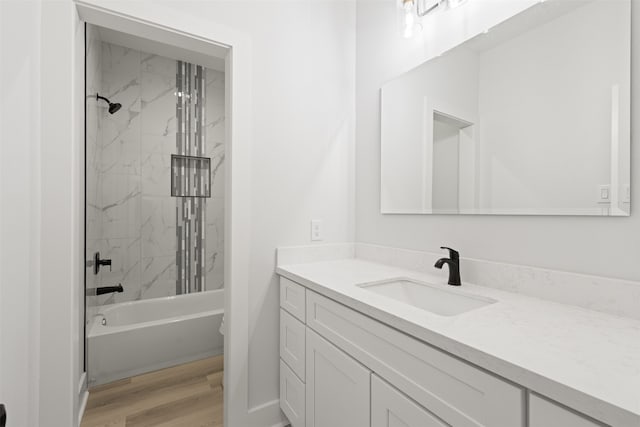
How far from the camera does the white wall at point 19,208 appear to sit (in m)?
0.71

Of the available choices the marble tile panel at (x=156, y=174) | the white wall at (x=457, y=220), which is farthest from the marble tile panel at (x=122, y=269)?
the white wall at (x=457, y=220)

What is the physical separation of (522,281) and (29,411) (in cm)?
182

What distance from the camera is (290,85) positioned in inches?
63.1

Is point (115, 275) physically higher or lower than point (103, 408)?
higher

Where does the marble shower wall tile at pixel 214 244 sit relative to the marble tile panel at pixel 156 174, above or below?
below

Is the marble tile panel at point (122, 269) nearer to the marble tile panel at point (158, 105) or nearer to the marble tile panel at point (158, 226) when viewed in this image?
the marble tile panel at point (158, 226)

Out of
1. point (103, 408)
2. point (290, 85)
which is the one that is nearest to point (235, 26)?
point (290, 85)

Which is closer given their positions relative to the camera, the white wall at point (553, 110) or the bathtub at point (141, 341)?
the white wall at point (553, 110)

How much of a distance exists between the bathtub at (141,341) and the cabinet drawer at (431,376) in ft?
5.29

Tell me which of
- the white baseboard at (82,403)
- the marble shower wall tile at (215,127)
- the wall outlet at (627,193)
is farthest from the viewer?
the marble shower wall tile at (215,127)

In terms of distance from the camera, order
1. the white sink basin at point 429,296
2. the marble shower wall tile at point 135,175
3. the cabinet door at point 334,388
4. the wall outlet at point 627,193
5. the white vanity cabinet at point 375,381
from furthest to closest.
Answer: the marble shower wall tile at point 135,175 < the white sink basin at point 429,296 < the cabinet door at point 334,388 < the wall outlet at point 627,193 < the white vanity cabinet at point 375,381

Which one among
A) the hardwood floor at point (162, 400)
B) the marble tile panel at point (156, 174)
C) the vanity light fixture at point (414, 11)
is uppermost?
the vanity light fixture at point (414, 11)

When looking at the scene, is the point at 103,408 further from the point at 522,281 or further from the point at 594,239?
the point at 594,239

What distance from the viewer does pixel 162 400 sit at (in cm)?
177
